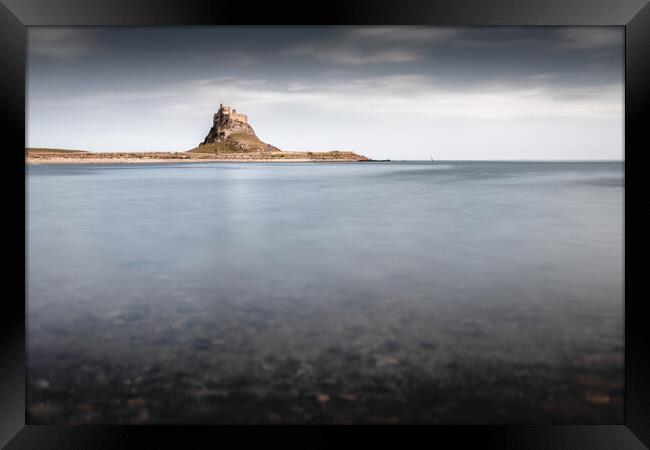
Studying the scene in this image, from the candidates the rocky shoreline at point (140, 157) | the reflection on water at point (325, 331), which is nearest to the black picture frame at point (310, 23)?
the reflection on water at point (325, 331)

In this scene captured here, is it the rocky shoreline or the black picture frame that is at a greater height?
the rocky shoreline

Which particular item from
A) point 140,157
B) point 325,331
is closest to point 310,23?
point 325,331

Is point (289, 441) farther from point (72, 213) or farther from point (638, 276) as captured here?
point (72, 213)

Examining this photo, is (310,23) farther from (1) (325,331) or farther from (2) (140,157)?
(2) (140,157)

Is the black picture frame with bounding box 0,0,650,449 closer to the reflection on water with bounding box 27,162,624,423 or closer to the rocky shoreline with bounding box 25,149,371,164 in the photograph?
the reflection on water with bounding box 27,162,624,423

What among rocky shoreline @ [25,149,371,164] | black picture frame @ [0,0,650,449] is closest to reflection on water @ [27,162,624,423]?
black picture frame @ [0,0,650,449]

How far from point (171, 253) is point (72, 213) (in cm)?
1038

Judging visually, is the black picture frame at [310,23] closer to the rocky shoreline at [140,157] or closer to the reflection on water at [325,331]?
the reflection on water at [325,331]

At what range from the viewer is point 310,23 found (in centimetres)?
395

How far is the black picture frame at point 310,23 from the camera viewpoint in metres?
3.72

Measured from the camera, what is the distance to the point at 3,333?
3.83 meters

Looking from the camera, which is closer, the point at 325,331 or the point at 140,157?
the point at 325,331

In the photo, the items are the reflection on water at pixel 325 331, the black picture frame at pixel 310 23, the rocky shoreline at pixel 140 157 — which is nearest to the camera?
the black picture frame at pixel 310 23

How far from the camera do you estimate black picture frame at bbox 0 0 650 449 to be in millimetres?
3725
